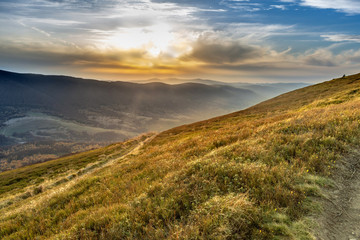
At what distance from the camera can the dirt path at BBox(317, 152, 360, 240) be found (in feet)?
14.4

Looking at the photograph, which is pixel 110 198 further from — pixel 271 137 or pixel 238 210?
pixel 271 137

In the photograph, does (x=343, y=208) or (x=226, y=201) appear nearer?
(x=343, y=208)

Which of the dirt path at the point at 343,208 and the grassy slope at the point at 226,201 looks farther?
the grassy slope at the point at 226,201

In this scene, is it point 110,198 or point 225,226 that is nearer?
point 225,226

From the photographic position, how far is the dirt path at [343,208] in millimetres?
4392

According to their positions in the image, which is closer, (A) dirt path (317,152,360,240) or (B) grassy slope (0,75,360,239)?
(A) dirt path (317,152,360,240)

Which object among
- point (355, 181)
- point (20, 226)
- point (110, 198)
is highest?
point (355, 181)

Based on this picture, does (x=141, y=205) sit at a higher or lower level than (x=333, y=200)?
lower

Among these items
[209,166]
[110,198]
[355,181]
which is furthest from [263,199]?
[110,198]

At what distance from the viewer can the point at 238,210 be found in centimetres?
488

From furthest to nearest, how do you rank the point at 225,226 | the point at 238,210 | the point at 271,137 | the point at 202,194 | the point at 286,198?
the point at 271,137, the point at 202,194, the point at 286,198, the point at 238,210, the point at 225,226

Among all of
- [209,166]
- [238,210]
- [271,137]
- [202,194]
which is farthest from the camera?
[271,137]

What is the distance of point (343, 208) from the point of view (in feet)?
17.0

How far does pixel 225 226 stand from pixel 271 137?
7399mm
